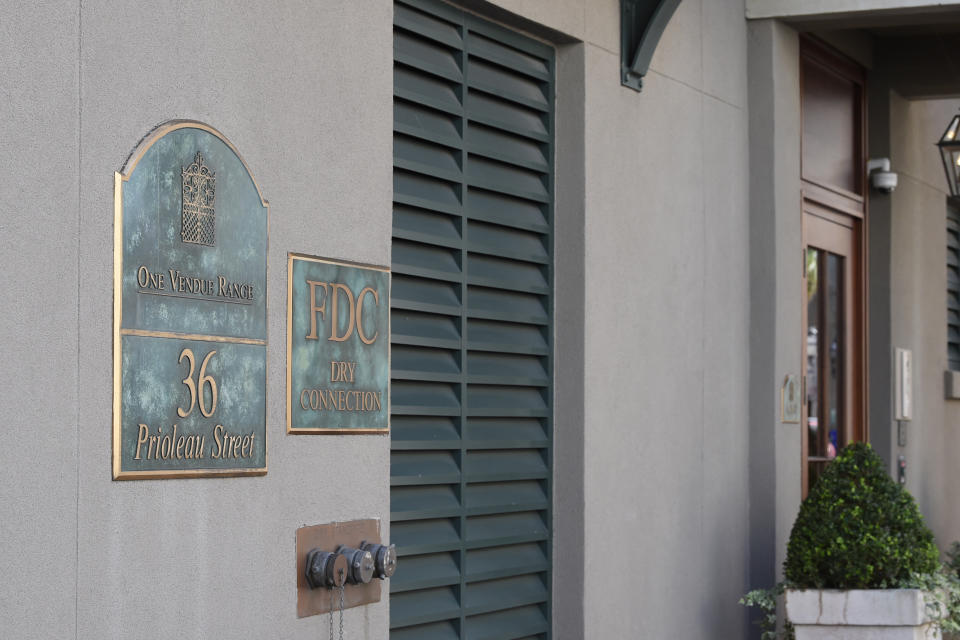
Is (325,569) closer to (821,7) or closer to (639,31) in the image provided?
(639,31)

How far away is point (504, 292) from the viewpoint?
542cm

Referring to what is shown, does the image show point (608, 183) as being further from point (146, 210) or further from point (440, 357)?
point (146, 210)

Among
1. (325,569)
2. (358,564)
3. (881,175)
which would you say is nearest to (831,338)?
(881,175)

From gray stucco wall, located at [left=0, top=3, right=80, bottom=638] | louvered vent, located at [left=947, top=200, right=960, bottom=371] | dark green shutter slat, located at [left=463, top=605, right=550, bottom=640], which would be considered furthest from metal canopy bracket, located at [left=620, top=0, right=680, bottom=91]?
louvered vent, located at [left=947, top=200, right=960, bottom=371]

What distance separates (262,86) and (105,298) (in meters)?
0.94

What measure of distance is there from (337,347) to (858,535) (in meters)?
2.93

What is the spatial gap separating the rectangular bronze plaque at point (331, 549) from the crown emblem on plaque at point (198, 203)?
996 millimetres

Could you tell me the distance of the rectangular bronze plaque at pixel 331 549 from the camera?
13.3ft

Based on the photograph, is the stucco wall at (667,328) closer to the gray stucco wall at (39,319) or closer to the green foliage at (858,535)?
the green foliage at (858,535)

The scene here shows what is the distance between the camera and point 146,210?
3.49 metres

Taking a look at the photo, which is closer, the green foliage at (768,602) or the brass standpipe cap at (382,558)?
the brass standpipe cap at (382,558)

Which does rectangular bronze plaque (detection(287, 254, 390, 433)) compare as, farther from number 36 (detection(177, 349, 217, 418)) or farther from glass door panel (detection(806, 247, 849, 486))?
glass door panel (detection(806, 247, 849, 486))

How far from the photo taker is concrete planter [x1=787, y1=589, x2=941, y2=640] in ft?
19.1

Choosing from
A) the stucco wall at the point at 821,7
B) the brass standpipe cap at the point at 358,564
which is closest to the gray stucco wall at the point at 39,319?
the brass standpipe cap at the point at 358,564
